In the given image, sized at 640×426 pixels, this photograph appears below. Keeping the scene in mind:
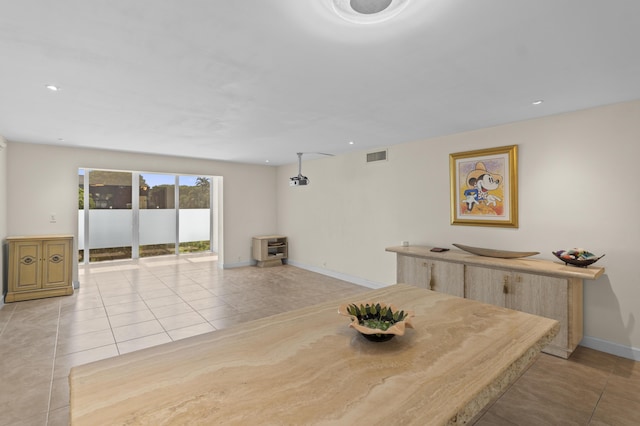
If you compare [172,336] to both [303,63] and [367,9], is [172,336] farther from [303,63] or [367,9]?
[367,9]

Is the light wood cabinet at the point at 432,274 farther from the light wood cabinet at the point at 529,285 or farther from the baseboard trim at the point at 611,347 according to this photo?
the baseboard trim at the point at 611,347

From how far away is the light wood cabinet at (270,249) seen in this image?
24.5 ft

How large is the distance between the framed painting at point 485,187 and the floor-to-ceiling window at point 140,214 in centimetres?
648

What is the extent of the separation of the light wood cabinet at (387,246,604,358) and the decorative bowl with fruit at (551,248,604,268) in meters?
0.06

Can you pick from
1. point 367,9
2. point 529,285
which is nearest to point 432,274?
point 529,285

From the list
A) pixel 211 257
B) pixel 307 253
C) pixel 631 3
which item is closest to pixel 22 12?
pixel 631 3

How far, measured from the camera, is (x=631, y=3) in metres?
1.56

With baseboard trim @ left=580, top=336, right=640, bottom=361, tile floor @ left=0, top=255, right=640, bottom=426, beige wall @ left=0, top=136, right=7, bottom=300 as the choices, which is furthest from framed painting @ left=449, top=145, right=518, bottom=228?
beige wall @ left=0, top=136, right=7, bottom=300

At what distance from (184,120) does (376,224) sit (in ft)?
11.2

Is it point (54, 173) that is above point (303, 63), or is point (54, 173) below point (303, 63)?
below

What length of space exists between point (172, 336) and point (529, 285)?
3849 millimetres

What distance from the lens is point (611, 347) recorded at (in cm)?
313

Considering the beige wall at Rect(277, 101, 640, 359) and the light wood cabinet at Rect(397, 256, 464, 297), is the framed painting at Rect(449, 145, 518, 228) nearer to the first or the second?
the beige wall at Rect(277, 101, 640, 359)

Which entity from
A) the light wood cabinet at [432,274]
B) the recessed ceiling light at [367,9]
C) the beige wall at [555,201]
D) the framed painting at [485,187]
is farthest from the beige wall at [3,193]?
the framed painting at [485,187]
